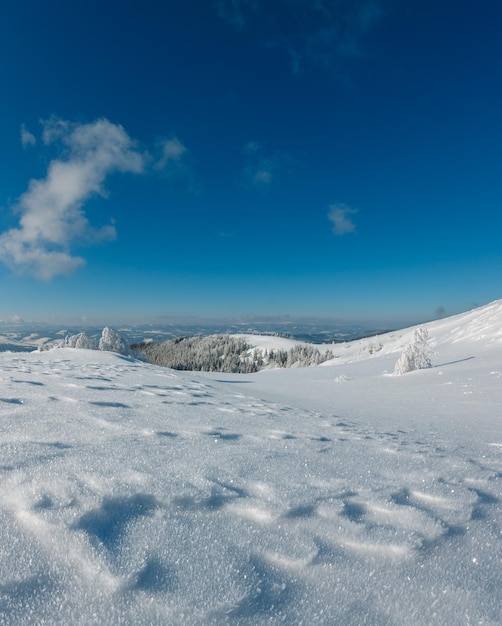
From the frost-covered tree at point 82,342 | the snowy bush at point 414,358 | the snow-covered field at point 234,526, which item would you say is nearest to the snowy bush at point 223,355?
the frost-covered tree at point 82,342

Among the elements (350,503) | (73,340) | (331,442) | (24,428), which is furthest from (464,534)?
(73,340)

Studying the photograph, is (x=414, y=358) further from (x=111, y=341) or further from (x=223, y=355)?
(x=223, y=355)

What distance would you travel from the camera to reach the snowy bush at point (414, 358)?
65.0ft

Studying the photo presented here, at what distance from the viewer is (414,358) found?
20.1m

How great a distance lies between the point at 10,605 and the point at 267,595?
1.28m

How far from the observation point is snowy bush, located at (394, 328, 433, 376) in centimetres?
1981

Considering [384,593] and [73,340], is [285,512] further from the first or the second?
[73,340]

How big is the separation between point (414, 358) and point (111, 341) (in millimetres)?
38606

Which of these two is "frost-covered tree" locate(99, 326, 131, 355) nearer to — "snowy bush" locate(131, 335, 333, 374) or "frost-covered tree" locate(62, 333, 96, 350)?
"frost-covered tree" locate(62, 333, 96, 350)

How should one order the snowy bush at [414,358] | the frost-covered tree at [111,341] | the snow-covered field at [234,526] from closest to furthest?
the snow-covered field at [234,526] → the snowy bush at [414,358] → the frost-covered tree at [111,341]

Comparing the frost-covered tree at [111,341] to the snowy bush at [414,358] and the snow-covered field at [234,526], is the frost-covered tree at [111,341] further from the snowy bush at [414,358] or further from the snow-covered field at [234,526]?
the snow-covered field at [234,526]

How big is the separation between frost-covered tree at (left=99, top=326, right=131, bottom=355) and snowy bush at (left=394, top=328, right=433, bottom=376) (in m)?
36.6

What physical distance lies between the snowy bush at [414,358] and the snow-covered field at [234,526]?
1631 centimetres

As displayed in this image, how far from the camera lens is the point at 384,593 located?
1.88 meters
